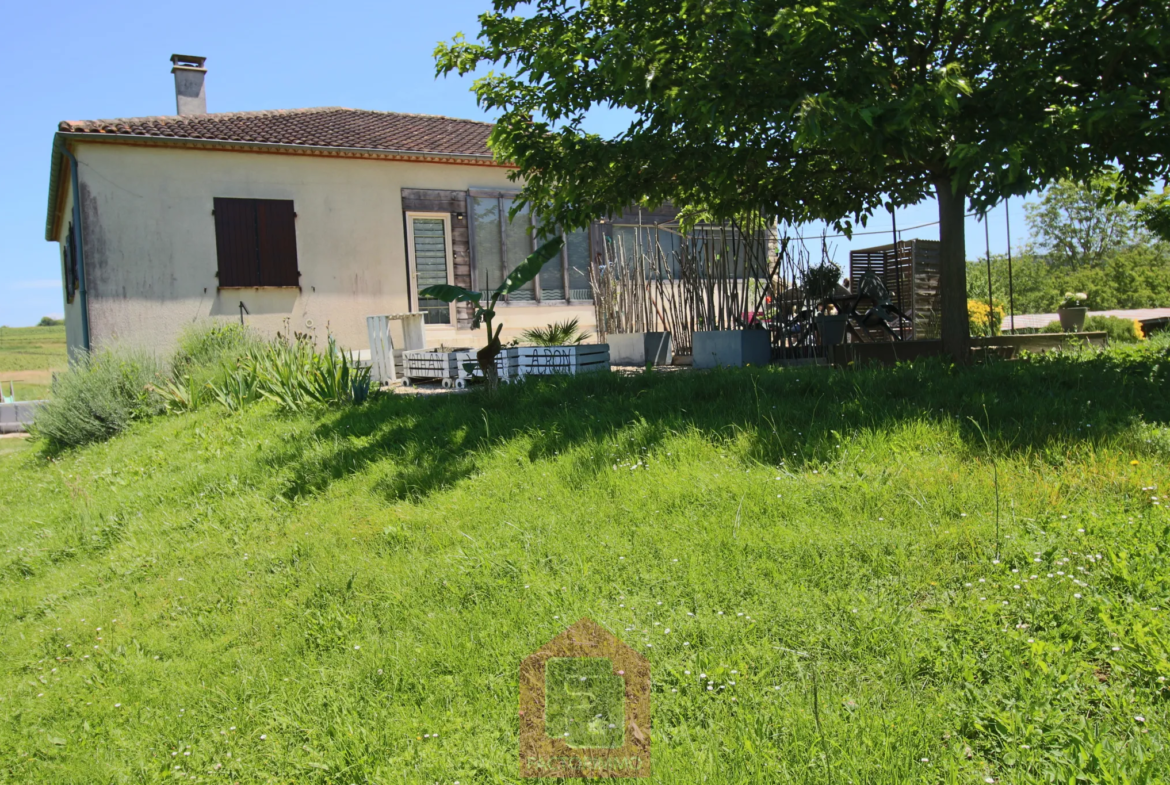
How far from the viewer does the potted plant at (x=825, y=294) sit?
32.1 ft

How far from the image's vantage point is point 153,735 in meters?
3.45

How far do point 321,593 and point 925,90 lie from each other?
485cm

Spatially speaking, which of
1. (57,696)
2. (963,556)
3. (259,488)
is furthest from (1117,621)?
(259,488)

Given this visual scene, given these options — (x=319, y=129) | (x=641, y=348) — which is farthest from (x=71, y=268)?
(x=641, y=348)

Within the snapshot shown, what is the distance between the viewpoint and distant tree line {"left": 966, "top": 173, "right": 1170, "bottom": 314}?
122 ft

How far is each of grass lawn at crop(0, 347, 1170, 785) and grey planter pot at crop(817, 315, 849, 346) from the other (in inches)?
135

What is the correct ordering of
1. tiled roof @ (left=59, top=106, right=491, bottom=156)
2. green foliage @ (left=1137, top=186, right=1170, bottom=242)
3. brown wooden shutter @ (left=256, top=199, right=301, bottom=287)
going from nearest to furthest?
green foliage @ (left=1137, top=186, right=1170, bottom=242) < tiled roof @ (left=59, top=106, right=491, bottom=156) < brown wooden shutter @ (left=256, top=199, right=301, bottom=287)

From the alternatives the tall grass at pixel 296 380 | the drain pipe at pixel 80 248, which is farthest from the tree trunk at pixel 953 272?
the drain pipe at pixel 80 248

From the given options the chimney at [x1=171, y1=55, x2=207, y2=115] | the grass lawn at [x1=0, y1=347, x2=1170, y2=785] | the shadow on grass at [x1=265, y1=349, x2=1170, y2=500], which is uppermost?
the chimney at [x1=171, y1=55, x2=207, y2=115]

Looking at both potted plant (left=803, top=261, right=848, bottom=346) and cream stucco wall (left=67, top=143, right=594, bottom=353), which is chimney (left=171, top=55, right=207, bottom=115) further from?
potted plant (left=803, top=261, right=848, bottom=346)

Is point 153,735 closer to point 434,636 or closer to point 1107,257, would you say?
point 434,636

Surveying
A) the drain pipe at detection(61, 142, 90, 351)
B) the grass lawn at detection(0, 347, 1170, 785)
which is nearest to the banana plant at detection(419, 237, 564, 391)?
the grass lawn at detection(0, 347, 1170, 785)

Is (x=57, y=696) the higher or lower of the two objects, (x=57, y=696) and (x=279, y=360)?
the lower

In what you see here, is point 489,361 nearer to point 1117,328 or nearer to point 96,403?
point 96,403
